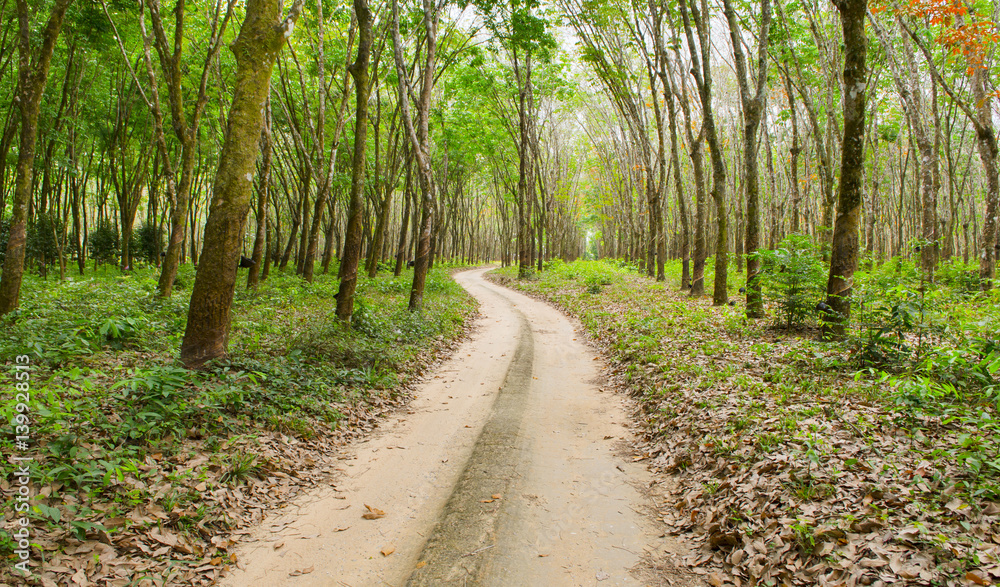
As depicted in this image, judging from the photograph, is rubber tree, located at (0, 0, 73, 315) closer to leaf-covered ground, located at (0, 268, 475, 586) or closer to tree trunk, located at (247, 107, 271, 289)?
leaf-covered ground, located at (0, 268, 475, 586)

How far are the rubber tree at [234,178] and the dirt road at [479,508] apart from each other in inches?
102

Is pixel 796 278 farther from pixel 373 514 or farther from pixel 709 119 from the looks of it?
pixel 373 514

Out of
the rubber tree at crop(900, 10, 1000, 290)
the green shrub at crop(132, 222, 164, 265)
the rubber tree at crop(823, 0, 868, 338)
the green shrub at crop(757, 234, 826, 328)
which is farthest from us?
the green shrub at crop(132, 222, 164, 265)

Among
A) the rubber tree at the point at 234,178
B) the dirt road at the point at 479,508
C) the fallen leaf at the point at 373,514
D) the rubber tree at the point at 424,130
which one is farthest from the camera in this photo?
→ the rubber tree at the point at 424,130

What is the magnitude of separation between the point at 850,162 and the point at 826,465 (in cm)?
517

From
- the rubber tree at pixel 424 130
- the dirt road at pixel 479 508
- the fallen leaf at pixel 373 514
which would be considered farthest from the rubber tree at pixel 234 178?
the rubber tree at pixel 424 130

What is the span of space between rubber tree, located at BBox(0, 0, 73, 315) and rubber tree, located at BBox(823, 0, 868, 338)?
11634 millimetres

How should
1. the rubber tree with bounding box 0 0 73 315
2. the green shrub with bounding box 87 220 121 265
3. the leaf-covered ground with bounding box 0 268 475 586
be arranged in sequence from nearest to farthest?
the leaf-covered ground with bounding box 0 268 475 586, the rubber tree with bounding box 0 0 73 315, the green shrub with bounding box 87 220 121 265

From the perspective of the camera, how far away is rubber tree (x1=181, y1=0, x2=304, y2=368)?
5.71 metres

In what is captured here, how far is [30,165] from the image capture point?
279 inches

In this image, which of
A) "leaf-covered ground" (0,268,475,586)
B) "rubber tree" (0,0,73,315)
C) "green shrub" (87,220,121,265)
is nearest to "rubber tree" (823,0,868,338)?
"leaf-covered ground" (0,268,475,586)

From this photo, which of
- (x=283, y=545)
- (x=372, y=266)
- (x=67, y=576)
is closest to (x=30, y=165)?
(x=67, y=576)

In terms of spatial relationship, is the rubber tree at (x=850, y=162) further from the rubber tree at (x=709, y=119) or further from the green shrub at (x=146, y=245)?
the green shrub at (x=146, y=245)

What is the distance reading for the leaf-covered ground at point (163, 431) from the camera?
129 inches
